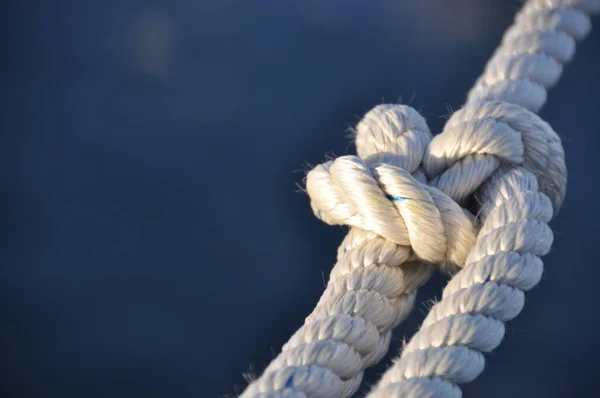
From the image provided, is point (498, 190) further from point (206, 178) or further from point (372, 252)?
point (206, 178)

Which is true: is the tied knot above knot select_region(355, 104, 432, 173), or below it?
below

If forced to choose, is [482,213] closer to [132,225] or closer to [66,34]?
[132,225]

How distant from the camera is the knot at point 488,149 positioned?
0.76m

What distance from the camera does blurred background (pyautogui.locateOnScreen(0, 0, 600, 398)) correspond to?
86 cm

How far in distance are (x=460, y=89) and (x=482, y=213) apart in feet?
1.08

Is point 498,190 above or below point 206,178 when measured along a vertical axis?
above

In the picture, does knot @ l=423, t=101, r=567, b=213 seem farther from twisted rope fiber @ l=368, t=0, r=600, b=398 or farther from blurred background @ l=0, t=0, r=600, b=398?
blurred background @ l=0, t=0, r=600, b=398

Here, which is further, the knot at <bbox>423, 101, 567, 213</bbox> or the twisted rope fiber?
the knot at <bbox>423, 101, 567, 213</bbox>

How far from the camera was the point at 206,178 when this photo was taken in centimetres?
96

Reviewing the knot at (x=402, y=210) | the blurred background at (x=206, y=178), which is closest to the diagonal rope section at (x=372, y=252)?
the knot at (x=402, y=210)

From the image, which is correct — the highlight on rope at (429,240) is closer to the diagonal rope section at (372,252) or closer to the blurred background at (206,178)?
the diagonal rope section at (372,252)

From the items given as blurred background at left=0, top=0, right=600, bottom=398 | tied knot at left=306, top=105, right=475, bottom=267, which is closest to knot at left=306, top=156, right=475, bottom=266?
tied knot at left=306, top=105, right=475, bottom=267

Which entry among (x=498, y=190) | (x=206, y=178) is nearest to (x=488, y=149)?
(x=498, y=190)

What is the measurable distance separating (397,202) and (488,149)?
0.41 feet
